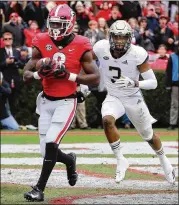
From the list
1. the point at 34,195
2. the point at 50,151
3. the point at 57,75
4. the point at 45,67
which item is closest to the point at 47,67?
the point at 45,67

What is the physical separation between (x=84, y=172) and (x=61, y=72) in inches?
169

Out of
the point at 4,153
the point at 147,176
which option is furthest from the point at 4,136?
the point at 147,176

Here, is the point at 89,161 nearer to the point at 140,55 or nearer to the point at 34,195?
the point at 140,55

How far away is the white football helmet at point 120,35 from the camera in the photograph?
26.9ft

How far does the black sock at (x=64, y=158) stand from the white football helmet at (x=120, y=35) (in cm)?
125

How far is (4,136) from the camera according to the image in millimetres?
15367

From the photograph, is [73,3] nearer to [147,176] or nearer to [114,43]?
[147,176]

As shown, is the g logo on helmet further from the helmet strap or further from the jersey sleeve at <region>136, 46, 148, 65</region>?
the jersey sleeve at <region>136, 46, 148, 65</region>

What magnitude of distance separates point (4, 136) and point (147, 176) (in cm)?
459

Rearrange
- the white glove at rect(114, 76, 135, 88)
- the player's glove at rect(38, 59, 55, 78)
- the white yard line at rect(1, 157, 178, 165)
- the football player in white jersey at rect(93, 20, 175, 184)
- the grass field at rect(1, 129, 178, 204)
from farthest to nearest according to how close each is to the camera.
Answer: the white yard line at rect(1, 157, 178, 165) → the grass field at rect(1, 129, 178, 204) → the football player in white jersey at rect(93, 20, 175, 184) → the white glove at rect(114, 76, 135, 88) → the player's glove at rect(38, 59, 55, 78)

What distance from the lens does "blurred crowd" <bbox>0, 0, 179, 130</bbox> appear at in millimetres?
15383

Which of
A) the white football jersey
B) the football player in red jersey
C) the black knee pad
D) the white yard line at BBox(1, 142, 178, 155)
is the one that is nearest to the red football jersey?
the football player in red jersey

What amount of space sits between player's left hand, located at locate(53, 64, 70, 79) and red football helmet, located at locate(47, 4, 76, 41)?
34 cm

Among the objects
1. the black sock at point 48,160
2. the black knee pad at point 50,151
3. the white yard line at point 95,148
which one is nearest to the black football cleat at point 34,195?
the black sock at point 48,160
